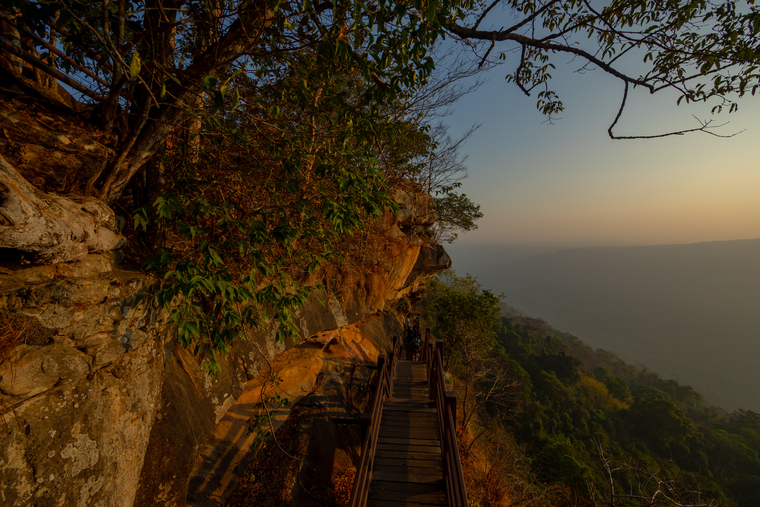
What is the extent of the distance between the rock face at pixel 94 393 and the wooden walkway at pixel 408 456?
111 inches

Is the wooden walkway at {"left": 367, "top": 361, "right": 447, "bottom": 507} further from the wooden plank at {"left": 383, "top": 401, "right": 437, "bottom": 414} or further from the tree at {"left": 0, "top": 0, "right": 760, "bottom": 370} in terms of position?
the tree at {"left": 0, "top": 0, "right": 760, "bottom": 370}

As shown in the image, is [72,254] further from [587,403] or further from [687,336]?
[687,336]

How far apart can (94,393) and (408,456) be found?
4923 mm

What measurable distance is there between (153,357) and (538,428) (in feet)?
104

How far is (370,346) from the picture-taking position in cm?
1078

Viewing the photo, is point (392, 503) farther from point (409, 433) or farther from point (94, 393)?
point (94, 393)

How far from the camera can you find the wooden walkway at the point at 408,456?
464 cm

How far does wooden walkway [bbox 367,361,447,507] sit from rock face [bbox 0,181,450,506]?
9.22 feet

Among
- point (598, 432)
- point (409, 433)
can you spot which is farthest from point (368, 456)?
point (598, 432)

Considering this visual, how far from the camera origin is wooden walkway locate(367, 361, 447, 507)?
15.2 feet

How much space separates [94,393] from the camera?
2.75 m

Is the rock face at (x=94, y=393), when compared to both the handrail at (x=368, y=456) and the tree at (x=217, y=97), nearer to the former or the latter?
the tree at (x=217, y=97)

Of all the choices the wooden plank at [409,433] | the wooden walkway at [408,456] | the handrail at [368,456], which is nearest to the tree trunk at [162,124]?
the handrail at [368,456]

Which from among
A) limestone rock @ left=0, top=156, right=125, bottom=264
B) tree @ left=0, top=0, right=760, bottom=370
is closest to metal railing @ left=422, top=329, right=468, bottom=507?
tree @ left=0, top=0, right=760, bottom=370
